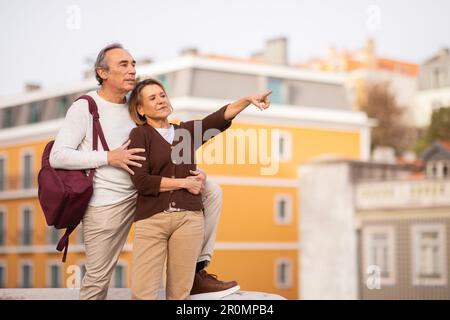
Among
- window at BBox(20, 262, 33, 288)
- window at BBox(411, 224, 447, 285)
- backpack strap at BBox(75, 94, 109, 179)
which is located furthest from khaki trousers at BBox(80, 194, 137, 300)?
window at BBox(20, 262, 33, 288)

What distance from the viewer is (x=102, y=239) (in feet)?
14.5

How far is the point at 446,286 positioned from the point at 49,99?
66.2 feet

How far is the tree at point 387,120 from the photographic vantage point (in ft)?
146

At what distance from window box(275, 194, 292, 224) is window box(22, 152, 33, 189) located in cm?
1052

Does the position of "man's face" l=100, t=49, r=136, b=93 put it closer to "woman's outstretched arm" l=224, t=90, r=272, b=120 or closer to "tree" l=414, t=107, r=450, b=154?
"woman's outstretched arm" l=224, t=90, r=272, b=120

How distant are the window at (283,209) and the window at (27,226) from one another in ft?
34.6

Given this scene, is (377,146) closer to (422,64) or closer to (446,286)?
(422,64)

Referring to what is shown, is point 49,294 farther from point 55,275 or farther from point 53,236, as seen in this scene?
point 53,236

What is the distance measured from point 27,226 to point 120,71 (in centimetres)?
3840

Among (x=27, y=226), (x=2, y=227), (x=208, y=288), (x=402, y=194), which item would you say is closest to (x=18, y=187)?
(x=27, y=226)

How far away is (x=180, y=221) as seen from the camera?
427 cm

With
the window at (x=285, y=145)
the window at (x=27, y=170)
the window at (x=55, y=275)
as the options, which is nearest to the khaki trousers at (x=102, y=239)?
the window at (x=285, y=145)
